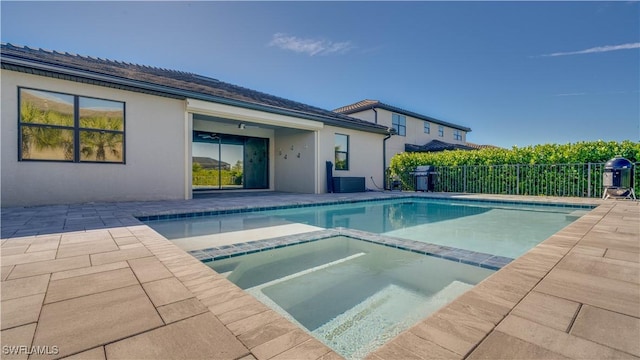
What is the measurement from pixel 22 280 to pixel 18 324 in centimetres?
80

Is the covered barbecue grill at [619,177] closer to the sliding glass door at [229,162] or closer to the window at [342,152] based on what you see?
the window at [342,152]

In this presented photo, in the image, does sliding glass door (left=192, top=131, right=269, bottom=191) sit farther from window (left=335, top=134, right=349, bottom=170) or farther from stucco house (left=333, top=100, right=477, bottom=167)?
stucco house (left=333, top=100, right=477, bottom=167)

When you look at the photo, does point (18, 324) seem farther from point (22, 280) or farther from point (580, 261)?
point (580, 261)

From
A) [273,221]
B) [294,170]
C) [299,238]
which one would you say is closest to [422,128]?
[294,170]

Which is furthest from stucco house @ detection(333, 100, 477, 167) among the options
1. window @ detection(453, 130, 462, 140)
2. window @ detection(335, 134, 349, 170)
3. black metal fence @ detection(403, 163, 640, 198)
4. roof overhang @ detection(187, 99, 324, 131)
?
roof overhang @ detection(187, 99, 324, 131)

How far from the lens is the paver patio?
1137mm

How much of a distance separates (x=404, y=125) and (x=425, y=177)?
25.0 ft

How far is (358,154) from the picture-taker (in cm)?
1232

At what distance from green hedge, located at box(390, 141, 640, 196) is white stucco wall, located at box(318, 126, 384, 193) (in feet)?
5.37

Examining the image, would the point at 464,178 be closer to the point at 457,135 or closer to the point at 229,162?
the point at 229,162

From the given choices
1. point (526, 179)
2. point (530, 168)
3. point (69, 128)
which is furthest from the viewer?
point (526, 179)

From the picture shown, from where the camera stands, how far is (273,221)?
562cm

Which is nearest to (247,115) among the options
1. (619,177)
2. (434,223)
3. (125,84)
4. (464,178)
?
(125,84)

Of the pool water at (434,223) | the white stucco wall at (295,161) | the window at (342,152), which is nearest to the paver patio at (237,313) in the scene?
the pool water at (434,223)
